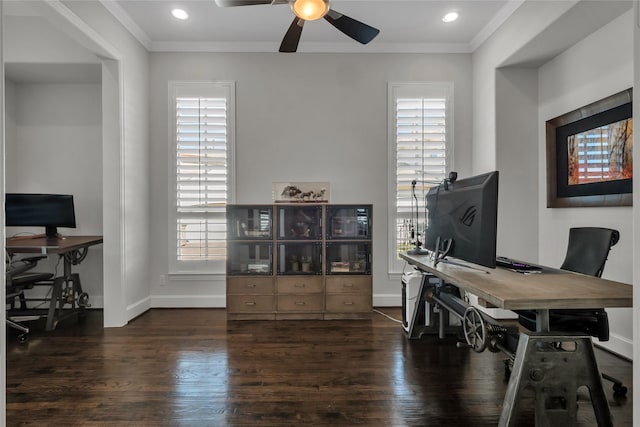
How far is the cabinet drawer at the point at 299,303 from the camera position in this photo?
3734 millimetres

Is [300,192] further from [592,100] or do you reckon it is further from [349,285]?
[592,100]

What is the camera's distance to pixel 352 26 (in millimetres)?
2619

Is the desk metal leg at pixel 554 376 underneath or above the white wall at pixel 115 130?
underneath

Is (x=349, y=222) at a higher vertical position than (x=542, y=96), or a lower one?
lower

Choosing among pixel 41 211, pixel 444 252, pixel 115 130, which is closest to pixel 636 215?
pixel 444 252

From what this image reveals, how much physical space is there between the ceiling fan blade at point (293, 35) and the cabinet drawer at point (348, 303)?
8.14 ft

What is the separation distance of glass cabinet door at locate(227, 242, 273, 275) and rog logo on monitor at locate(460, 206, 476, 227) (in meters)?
2.24

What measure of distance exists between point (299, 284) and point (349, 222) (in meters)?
0.88

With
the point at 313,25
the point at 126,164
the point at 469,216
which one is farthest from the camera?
the point at 313,25

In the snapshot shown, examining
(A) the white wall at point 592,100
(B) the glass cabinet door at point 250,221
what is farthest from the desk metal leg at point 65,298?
(A) the white wall at point 592,100

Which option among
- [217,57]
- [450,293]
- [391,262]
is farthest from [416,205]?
[217,57]

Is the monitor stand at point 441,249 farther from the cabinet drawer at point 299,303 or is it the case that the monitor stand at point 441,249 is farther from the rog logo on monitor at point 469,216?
the cabinet drawer at point 299,303

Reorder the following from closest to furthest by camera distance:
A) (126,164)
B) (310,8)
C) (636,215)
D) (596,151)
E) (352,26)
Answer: (636,215) → (310,8) → (352,26) → (596,151) → (126,164)

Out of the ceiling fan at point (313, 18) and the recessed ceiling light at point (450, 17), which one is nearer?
the ceiling fan at point (313, 18)
